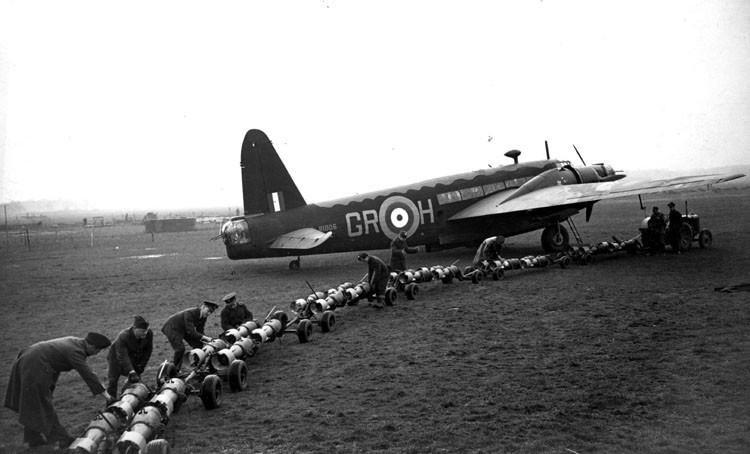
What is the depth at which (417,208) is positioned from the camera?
24172 mm

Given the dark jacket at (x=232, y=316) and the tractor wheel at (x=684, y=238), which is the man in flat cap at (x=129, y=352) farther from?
the tractor wheel at (x=684, y=238)

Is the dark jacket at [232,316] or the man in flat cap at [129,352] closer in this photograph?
the man in flat cap at [129,352]

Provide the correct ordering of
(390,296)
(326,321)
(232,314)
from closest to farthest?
(232,314), (326,321), (390,296)

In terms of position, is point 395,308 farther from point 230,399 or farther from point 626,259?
point 626,259

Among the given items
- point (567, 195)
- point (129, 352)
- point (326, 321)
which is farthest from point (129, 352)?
point (567, 195)

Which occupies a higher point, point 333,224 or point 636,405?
point 333,224

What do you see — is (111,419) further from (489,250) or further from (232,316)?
(489,250)

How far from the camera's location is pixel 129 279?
24.1 metres

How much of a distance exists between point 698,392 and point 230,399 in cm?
718

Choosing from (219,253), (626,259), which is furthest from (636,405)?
(219,253)

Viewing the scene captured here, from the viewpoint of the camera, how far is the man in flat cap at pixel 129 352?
8.88 metres

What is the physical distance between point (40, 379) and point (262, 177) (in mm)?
15525

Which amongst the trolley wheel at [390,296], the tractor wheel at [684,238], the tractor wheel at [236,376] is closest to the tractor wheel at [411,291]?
the trolley wheel at [390,296]

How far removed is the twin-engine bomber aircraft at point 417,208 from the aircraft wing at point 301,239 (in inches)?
1.6
